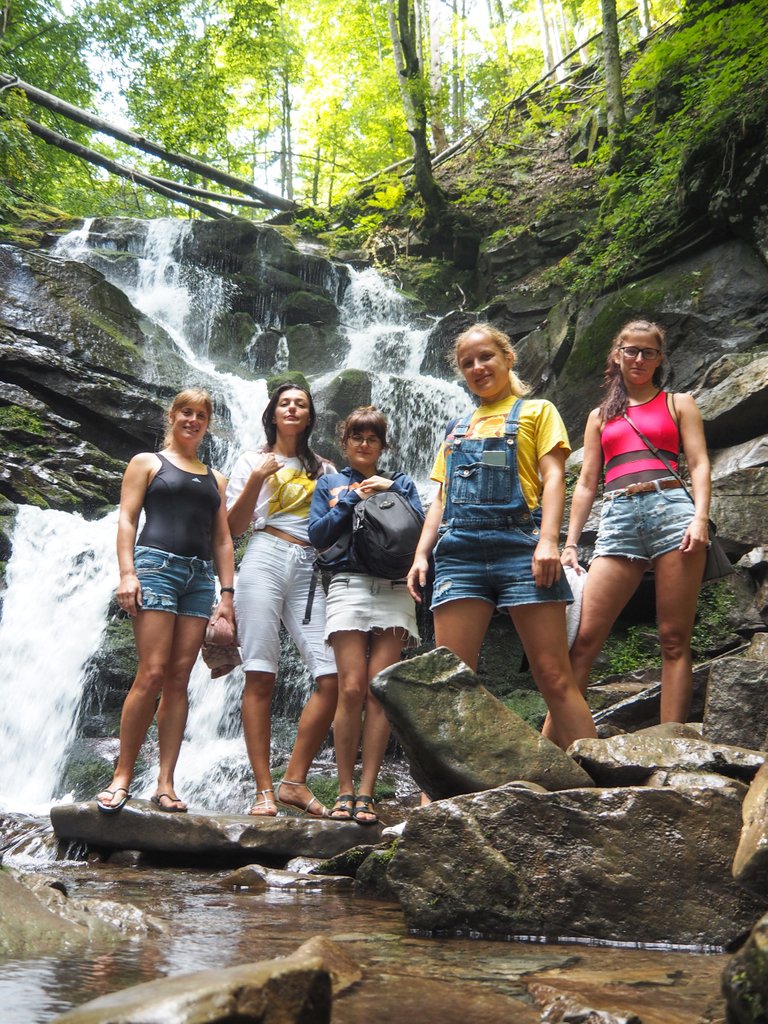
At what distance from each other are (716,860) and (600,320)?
8.79 m

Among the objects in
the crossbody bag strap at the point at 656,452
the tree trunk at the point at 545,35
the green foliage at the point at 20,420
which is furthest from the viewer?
the tree trunk at the point at 545,35

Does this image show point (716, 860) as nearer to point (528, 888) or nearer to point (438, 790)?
point (528, 888)

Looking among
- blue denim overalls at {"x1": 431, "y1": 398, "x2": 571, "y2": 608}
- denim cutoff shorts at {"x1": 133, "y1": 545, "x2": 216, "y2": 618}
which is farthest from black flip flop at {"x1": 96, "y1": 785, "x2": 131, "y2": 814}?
blue denim overalls at {"x1": 431, "y1": 398, "x2": 571, "y2": 608}

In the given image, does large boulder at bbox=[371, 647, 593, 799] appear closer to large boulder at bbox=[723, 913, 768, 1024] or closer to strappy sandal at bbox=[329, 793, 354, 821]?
strappy sandal at bbox=[329, 793, 354, 821]

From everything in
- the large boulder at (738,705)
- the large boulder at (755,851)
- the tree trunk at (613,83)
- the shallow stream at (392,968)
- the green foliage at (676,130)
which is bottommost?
the shallow stream at (392,968)

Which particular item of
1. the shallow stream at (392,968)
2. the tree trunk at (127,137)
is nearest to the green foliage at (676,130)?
the tree trunk at (127,137)

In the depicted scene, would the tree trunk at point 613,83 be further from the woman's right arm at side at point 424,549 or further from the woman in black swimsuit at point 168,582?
the woman's right arm at side at point 424,549

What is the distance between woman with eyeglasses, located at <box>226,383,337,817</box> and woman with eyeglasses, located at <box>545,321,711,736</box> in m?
1.28

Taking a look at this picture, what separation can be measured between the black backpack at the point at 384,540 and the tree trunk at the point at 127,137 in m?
16.2

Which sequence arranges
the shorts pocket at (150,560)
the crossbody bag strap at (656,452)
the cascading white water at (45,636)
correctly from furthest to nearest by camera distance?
the cascading white water at (45,636), the shorts pocket at (150,560), the crossbody bag strap at (656,452)

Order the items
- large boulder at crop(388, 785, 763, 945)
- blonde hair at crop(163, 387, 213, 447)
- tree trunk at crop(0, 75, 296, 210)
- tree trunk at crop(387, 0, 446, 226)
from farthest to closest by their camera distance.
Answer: tree trunk at crop(0, 75, 296, 210), tree trunk at crop(387, 0, 446, 226), blonde hair at crop(163, 387, 213, 447), large boulder at crop(388, 785, 763, 945)

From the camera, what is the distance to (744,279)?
9.55 metres

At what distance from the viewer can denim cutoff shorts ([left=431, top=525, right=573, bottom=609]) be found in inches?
→ 130

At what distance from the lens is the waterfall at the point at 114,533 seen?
6.88 metres
